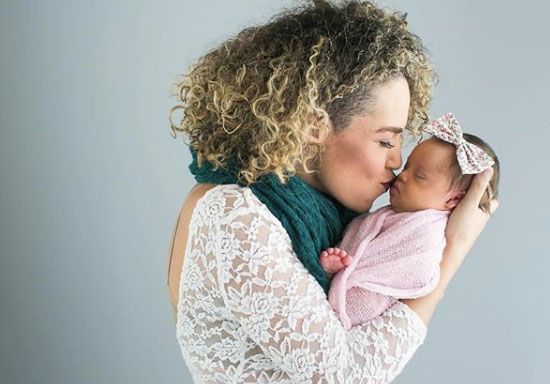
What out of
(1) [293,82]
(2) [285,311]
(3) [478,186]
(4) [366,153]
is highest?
(1) [293,82]

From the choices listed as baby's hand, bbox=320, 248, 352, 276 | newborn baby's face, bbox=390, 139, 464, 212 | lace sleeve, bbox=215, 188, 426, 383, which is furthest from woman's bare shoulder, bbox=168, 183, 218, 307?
newborn baby's face, bbox=390, 139, 464, 212

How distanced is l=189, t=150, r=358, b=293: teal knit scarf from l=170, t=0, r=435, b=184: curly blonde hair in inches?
0.9

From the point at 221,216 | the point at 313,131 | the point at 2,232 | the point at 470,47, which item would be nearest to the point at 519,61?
the point at 470,47

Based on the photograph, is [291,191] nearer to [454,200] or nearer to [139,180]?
[454,200]

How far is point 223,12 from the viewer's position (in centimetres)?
248

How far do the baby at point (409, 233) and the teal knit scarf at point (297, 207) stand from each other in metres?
0.04

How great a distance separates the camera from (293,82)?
1480 millimetres

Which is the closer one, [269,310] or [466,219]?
[269,310]

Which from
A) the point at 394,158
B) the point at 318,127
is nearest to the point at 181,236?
the point at 318,127

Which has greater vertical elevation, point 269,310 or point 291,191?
point 291,191

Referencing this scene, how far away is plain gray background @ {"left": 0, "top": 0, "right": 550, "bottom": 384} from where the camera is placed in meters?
2.41

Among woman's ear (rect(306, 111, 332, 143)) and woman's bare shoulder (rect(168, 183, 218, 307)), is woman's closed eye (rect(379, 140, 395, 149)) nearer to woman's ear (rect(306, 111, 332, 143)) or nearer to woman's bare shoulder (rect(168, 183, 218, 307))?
woman's ear (rect(306, 111, 332, 143))

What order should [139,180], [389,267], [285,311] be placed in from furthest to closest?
[139,180]
[389,267]
[285,311]

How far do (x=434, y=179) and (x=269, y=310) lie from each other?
41 cm
